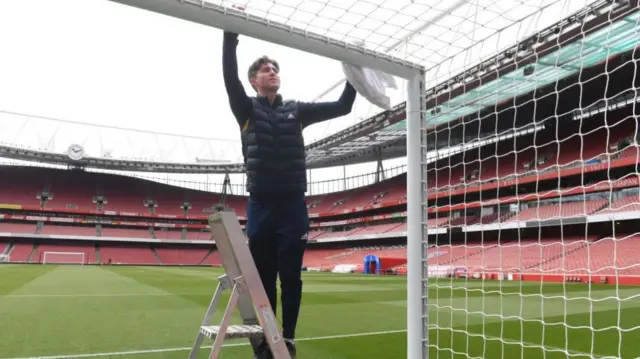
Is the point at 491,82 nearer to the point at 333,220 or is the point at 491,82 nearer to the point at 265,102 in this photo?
the point at 265,102

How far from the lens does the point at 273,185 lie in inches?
114

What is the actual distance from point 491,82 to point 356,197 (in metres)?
40.8

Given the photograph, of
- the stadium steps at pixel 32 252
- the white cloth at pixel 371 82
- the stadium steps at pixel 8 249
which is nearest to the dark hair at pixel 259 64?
the white cloth at pixel 371 82

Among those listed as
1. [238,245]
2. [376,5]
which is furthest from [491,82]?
[238,245]

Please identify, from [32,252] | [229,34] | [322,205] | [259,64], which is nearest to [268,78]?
[259,64]

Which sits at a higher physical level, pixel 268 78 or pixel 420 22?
pixel 420 22

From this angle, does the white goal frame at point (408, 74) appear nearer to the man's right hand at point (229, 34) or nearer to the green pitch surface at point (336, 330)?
the man's right hand at point (229, 34)

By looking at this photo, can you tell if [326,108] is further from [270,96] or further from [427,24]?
[427,24]

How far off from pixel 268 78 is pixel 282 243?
1.10m

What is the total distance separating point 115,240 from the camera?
4294 cm

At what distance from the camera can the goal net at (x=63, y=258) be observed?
123ft

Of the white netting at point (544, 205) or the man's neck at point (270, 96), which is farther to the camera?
the white netting at point (544, 205)

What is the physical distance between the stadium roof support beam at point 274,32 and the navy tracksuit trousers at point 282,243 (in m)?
1.00

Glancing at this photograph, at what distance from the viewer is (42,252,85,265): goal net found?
1481 inches
